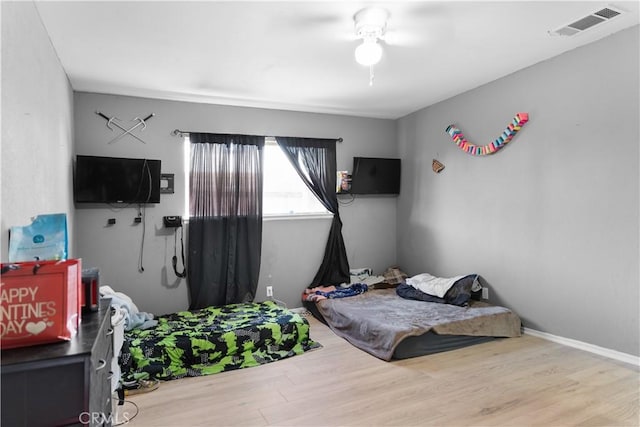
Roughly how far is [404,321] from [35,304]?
9.79ft

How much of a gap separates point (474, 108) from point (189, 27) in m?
3.09

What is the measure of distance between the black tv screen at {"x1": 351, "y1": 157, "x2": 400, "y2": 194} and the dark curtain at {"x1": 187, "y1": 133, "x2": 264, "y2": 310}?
1.38 m

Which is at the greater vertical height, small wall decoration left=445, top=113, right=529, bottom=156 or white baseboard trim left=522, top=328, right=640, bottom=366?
small wall decoration left=445, top=113, right=529, bottom=156

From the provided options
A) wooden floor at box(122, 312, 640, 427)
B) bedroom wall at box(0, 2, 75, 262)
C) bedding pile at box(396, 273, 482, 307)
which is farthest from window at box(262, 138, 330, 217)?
bedroom wall at box(0, 2, 75, 262)

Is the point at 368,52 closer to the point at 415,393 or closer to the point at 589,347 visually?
the point at 415,393

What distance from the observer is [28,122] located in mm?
2021

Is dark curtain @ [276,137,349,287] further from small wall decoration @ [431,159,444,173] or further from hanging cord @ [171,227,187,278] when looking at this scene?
hanging cord @ [171,227,187,278]

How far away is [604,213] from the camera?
3045 millimetres

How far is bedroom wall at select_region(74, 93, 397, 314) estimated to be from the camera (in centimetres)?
403

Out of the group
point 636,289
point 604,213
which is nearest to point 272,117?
point 604,213

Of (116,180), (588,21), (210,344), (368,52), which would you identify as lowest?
(210,344)

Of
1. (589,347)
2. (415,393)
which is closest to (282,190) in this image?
(415,393)

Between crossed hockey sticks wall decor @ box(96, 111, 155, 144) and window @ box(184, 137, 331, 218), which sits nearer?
crossed hockey sticks wall decor @ box(96, 111, 155, 144)

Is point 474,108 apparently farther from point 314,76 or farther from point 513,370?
point 513,370
